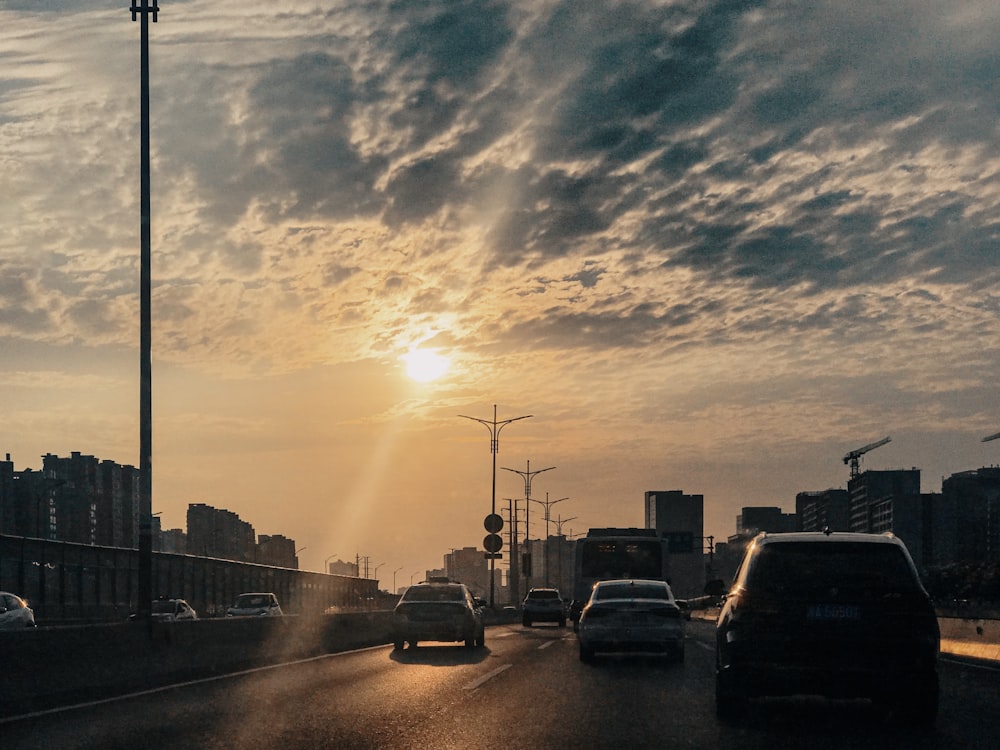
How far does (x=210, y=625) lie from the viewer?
72.5 ft

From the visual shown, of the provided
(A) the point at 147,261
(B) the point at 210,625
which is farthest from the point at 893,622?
(A) the point at 147,261

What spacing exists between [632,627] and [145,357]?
30.9 feet

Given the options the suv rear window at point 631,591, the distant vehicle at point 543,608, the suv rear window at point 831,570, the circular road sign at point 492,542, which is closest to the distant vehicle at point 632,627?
the suv rear window at point 631,591

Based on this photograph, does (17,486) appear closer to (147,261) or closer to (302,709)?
(147,261)

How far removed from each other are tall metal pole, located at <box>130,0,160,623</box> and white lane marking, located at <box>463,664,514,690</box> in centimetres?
530

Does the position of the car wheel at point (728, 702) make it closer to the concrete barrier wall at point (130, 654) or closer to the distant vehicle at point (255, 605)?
the concrete barrier wall at point (130, 654)

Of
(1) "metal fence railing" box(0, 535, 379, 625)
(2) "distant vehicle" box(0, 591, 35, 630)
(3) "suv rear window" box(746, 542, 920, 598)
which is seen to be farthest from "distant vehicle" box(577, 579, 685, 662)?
(1) "metal fence railing" box(0, 535, 379, 625)

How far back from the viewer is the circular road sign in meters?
65.5

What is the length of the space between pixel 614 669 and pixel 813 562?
9.53 m

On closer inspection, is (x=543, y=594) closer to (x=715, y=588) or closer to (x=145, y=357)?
(x=145, y=357)

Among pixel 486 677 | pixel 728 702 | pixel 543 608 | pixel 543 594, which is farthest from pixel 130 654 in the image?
pixel 543 594

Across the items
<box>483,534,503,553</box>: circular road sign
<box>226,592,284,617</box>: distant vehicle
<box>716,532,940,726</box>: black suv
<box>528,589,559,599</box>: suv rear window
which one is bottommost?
<box>528,589,559,599</box>: suv rear window

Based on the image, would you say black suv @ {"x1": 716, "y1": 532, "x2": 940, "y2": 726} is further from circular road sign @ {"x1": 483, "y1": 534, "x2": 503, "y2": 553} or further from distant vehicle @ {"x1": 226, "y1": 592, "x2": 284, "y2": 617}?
circular road sign @ {"x1": 483, "y1": 534, "x2": 503, "y2": 553}

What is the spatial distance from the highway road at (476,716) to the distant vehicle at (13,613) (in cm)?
1011
